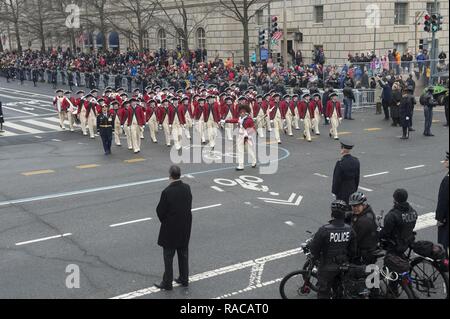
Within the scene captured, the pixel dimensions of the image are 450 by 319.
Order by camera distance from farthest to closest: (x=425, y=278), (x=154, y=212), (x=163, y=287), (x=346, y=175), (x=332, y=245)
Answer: (x=154, y=212)
(x=346, y=175)
(x=163, y=287)
(x=425, y=278)
(x=332, y=245)

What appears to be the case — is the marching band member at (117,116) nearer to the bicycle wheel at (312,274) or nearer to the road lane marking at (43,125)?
the road lane marking at (43,125)

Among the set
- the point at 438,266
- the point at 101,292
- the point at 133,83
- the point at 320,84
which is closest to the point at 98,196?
the point at 101,292

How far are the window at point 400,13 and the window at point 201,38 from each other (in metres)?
16.5

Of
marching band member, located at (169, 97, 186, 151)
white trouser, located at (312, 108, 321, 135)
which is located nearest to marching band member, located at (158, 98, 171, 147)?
marching band member, located at (169, 97, 186, 151)

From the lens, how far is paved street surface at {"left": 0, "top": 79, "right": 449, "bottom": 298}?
848 cm

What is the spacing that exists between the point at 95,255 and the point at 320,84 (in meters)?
22.4

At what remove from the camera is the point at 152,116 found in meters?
21.0

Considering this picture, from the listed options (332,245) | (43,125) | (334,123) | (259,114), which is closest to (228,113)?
(259,114)

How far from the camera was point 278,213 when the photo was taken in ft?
37.9

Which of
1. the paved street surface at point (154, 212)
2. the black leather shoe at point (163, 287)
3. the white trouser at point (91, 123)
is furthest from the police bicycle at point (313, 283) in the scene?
Answer: the white trouser at point (91, 123)

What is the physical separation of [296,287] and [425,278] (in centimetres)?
169

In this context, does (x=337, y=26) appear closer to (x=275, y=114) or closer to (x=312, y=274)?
(x=275, y=114)

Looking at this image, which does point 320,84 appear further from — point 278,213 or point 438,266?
point 438,266

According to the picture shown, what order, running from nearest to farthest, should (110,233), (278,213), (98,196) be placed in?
(110,233) → (278,213) → (98,196)
